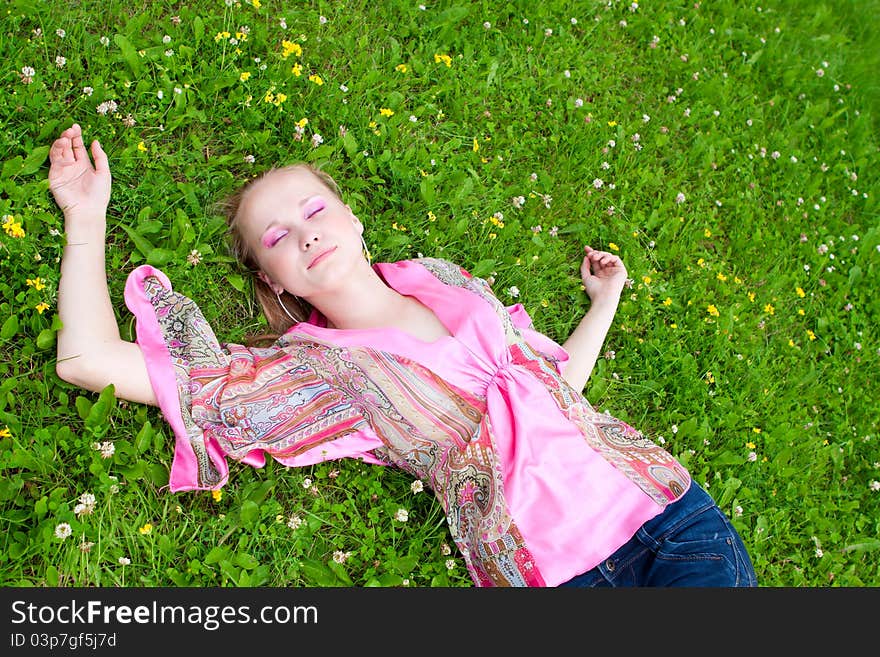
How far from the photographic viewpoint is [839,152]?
21.1ft

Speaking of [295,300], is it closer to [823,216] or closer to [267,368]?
[267,368]

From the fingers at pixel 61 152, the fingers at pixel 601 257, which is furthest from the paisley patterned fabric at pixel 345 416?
the fingers at pixel 601 257

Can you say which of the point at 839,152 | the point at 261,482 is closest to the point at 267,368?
the point at 261,482

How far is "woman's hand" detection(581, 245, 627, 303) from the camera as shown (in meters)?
4.78

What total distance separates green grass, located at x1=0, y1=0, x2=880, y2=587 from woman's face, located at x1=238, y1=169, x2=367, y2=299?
0.35 meters

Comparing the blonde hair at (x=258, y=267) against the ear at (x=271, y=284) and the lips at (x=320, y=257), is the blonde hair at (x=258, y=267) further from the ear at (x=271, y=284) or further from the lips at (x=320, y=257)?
the lips at (x=320, y=257)

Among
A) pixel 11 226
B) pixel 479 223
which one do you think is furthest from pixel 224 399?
pixel 479 223

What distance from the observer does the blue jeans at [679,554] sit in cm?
351

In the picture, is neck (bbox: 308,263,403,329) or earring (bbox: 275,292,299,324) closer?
neck (bbox: 308,263,403,329)

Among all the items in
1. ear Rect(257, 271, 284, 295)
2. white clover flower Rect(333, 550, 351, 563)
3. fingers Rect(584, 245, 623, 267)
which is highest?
fingers Rect(584, 245, 623, 267)

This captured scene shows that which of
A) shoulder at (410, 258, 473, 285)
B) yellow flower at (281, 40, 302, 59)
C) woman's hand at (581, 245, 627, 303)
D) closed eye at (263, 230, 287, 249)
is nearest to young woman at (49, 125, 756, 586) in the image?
closed eye at (263, 230, 287, 249)

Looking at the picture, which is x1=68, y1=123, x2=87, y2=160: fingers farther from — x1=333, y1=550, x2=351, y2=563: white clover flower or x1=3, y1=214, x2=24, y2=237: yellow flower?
x1=333, y1=550, x2=351, y2=563: white clover flower

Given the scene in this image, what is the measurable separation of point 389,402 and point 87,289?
1411mm

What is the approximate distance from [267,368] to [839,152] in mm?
5168
